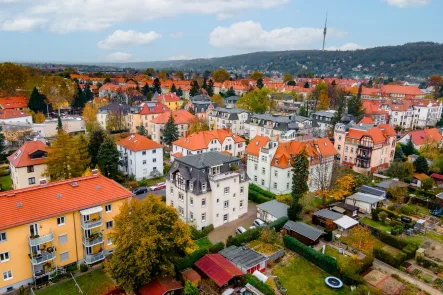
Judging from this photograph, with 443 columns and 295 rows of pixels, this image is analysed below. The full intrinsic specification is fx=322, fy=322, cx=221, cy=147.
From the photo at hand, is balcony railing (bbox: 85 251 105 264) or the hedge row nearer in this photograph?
balcony railing (bbox: 85 251 105 264)

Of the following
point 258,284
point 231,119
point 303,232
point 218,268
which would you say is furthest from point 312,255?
point 231,119

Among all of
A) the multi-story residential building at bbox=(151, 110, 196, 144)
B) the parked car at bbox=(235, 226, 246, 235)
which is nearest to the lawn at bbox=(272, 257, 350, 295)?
the parked car at bbox=(235, 226, 246, 235)

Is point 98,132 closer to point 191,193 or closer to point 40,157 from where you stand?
point 40,157

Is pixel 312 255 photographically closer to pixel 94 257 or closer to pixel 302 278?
pixel 302 278

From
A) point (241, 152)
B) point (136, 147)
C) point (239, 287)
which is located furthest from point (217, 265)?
point (241, 152)

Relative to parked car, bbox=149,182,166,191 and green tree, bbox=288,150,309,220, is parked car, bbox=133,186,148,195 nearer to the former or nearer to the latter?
parked car, bbox=149,182,166,191

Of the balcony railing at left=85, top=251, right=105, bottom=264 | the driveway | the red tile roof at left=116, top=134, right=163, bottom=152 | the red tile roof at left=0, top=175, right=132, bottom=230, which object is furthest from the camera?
the red tile roof at left=116, top=134, right=163, bottom=152

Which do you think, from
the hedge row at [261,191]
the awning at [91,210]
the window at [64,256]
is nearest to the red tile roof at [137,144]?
the hedge row at [261,191]
